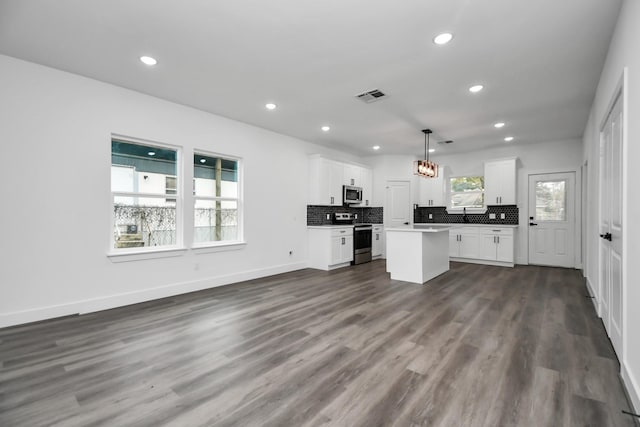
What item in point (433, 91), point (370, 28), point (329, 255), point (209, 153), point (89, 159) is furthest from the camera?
point (329, 255)

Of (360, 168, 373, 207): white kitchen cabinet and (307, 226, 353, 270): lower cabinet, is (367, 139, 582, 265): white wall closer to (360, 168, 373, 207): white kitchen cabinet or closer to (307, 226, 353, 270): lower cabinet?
(360, 168, 373, 207): white kitchen cabinet

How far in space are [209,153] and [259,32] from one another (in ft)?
8.59

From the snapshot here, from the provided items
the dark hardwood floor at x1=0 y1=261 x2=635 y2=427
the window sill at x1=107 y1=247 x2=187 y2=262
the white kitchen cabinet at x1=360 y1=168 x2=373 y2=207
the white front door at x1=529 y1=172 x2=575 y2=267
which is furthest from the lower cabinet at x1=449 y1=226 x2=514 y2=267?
the window sill at x1=107 y1=247 x2=187 y2=262

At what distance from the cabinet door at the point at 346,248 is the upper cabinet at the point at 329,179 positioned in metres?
0.87

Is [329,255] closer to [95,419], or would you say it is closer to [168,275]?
[168,275]

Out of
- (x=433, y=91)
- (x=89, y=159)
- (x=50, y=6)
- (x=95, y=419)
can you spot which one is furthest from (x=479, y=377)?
(x=89, y=159)

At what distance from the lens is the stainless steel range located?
691cm

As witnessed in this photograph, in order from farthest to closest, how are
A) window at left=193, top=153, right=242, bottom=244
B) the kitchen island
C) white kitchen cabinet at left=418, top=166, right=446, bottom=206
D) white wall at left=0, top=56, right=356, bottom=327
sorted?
white kitchen cabinet at left=418, top=166, right=446, bottom=206 < the kitchen island < window at left=193, top=153, right=242, bottom=244 < white wall at left=0, top=56, right=356, bottom=327

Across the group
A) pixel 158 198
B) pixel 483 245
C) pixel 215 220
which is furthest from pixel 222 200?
pixel 483 245

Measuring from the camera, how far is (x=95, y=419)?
169cm

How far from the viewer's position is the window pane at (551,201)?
21.3 feet

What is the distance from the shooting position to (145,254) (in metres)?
4.03

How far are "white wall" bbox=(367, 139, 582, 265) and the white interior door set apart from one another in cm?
17

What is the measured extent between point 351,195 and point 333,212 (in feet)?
2.02
